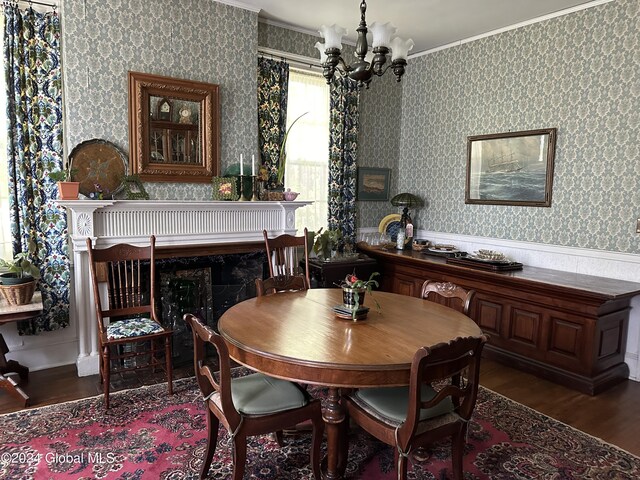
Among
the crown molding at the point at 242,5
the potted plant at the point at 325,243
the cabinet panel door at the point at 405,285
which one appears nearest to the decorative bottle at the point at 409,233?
the cabinet panel door at the point at 405,285

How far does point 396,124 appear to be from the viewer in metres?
5.52

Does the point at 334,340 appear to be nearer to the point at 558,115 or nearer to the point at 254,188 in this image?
the point at 254,188

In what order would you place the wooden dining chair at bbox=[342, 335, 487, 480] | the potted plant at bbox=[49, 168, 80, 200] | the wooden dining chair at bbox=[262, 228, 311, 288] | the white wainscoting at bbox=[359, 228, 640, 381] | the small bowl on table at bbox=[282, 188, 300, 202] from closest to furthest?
the wooden dining chair at bbox=[342, 335, 487, 480], the potted plant at bbox=[49, 168, 80, 200], the white wainscoting at bbox=[359, 228, 640, 381], the wooden dining chair at bbox=[262, 228, 311, 288], the small bowl on table at bbox=[282, 188, 300, 202]

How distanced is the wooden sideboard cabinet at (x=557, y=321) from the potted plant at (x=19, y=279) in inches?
134

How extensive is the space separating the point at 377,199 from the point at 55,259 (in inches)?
136

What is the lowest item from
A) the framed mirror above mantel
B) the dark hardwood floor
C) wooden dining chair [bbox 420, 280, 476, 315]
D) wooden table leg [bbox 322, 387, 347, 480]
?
the dark hardwood floor

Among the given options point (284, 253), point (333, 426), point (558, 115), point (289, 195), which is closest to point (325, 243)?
point (289, 195)

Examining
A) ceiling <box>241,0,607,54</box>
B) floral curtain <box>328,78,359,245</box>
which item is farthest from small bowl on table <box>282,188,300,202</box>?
ceiling <box>241,0,607,54</box>

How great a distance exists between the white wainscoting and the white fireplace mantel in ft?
7.39

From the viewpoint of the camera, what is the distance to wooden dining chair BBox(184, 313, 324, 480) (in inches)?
73.4

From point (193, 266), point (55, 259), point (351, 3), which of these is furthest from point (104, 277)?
point (351, 3)

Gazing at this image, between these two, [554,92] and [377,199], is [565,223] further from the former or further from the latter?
[377,199]

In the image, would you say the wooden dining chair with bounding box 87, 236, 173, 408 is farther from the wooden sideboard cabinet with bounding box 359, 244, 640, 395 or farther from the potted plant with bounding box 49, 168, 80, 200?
the wooden sideboard cabinet with bounding box 359, 244, 640, 395

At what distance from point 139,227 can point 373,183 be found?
2814 millimetres
